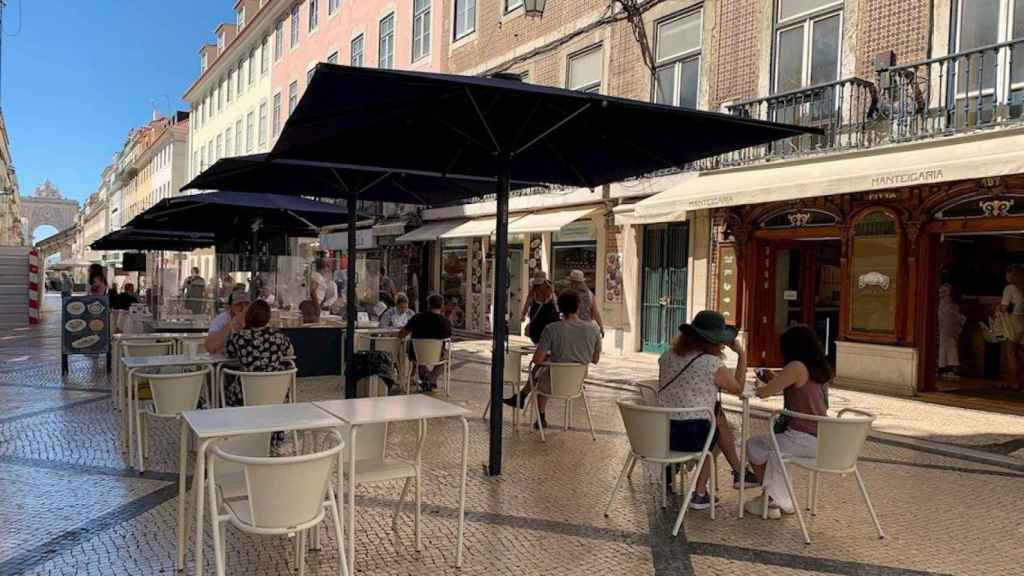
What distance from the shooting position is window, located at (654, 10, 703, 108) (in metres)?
12.7

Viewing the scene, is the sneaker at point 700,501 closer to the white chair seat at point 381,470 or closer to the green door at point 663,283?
the white chair seat at point 381,470

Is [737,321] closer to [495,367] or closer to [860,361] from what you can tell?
[860,361]

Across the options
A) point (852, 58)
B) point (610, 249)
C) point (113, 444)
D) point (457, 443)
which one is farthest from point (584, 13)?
point (113, 444)

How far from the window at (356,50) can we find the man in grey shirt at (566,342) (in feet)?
67.1

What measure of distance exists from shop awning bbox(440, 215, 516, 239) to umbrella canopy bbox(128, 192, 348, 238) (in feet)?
17.7

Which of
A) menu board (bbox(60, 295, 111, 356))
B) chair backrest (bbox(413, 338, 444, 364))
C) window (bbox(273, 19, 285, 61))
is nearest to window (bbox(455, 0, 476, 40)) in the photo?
menu board (bbox(60, 295, 111, 356))

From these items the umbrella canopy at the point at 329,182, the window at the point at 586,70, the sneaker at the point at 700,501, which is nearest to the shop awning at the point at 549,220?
the window at the point at 586,70

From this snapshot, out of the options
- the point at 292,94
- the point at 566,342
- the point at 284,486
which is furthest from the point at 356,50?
the point at 284,486

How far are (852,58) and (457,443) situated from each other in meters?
7.62

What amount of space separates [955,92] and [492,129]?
6.64 metres

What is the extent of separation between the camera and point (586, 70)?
15289mm

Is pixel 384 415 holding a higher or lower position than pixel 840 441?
higher

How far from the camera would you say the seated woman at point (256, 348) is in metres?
5.47

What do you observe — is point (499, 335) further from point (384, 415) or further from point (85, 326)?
point (85, 326)
